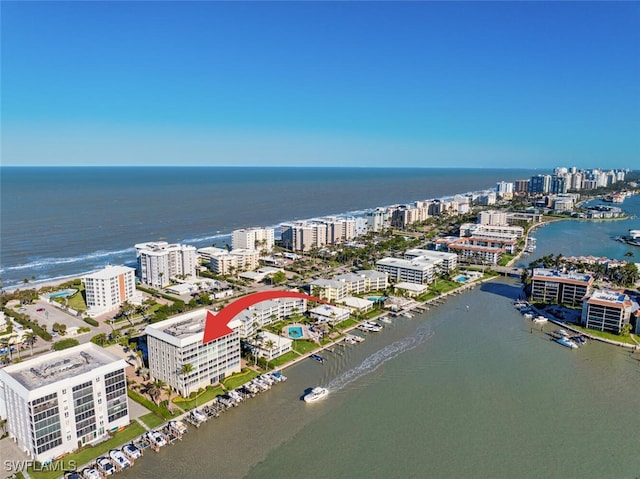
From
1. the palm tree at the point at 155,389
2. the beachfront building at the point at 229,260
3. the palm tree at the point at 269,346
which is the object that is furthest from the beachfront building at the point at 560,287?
the palm tree at the point at 155,389

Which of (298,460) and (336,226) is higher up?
(336,226)

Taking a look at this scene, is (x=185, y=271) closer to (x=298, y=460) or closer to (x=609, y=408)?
(x=298, y=460)

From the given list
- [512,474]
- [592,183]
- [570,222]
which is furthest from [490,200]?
[512,474]

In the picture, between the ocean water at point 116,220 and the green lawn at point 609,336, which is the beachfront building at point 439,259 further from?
the ocean water at point 116,220

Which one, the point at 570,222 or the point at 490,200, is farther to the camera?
the point at 490,200

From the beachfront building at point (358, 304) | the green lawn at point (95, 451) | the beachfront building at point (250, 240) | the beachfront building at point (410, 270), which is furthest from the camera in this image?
the beachfront building at point (250, 240)

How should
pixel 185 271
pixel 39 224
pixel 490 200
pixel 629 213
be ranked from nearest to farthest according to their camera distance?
pixel 185 271 → pixel 39 224 → pixel 629 213 → pixel 490 200

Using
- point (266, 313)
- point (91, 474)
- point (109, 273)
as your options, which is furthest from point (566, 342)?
point (109, 273)
